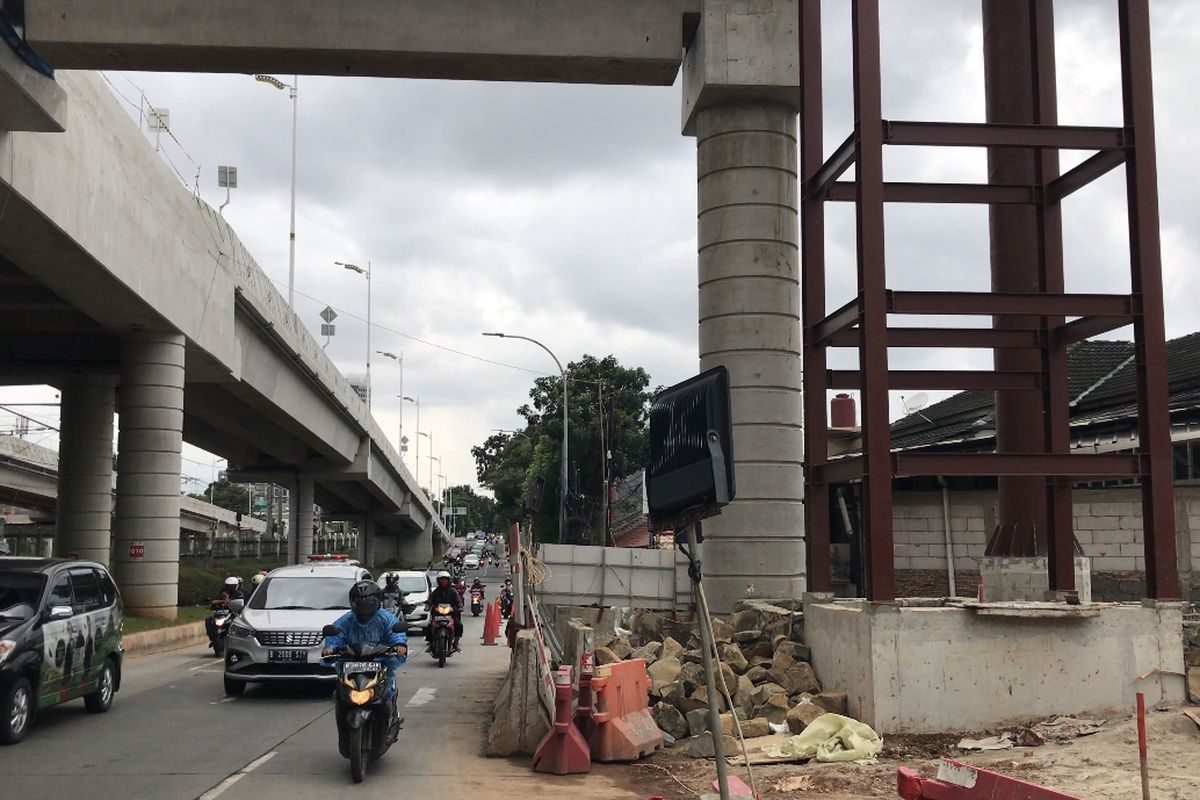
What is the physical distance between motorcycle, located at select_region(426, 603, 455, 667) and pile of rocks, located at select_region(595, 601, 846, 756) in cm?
654

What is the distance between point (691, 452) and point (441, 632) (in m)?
15.9

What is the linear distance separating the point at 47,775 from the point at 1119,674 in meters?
9.93

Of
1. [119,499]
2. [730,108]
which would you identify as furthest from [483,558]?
[730,108]

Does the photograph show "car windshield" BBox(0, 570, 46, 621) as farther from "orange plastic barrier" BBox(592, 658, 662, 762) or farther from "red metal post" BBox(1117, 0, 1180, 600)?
"red metal post" BBox(1117, 0, 1180, 600)

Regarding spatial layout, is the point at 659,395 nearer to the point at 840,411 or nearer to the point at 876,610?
the point at 876,610

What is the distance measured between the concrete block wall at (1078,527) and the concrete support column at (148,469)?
1737 cm

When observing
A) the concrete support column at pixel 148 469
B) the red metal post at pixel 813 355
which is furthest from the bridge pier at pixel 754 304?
the concrete support column at pixel 148 469

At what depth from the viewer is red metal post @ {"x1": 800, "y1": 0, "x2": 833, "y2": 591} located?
47.6 ft

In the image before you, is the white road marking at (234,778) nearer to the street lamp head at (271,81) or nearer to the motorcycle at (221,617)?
the motorcycle at (221,617)

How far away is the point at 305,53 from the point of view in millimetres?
18672

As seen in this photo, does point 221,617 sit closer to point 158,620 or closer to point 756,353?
point 158,620

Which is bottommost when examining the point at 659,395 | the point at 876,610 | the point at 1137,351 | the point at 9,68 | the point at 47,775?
the point at 47,775

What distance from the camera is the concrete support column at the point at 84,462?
3406cm

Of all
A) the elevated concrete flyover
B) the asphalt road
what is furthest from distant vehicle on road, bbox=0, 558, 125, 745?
the elevated concrete flyover
